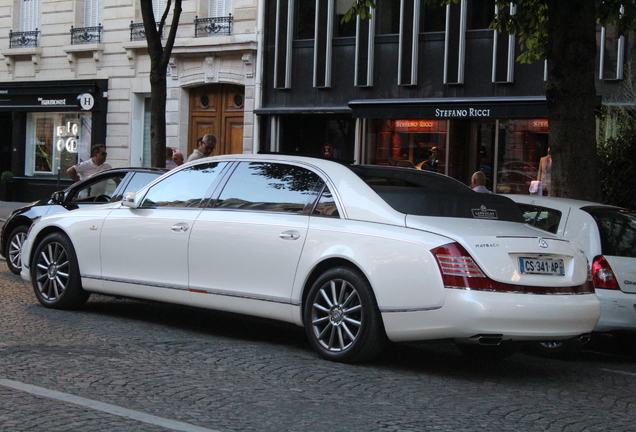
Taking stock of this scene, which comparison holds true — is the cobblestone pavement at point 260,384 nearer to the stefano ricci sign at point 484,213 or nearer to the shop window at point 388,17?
the stefano ricci sign at point 484,213

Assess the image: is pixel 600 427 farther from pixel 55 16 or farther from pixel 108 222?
pixel 55 16

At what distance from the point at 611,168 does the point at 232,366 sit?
29.3 ft

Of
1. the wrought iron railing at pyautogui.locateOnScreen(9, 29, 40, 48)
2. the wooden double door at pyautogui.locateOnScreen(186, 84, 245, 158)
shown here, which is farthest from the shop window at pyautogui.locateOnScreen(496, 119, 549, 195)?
the wrought iron railing at pyautogui.locateOnScreen(9, 29, 40, 48)

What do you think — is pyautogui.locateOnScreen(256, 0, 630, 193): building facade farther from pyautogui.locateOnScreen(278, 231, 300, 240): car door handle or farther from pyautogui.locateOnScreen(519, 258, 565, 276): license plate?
pyautogui.locateOnScreen(519, 258, 565, 276): license plate

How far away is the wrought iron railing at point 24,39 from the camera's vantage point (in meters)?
29.5

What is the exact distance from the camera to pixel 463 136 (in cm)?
2172

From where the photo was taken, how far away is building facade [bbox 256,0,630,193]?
67.5 feet

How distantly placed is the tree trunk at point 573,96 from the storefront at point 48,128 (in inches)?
740

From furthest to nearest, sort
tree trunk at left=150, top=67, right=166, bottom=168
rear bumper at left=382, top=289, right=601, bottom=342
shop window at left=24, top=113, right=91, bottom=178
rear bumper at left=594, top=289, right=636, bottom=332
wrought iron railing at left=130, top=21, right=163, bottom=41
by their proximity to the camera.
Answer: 1. shop window at left=24, top=113, right=91, bottom=178
2. wrought iron railing at left=130, top=21, right=163, bottom=41
3. tree trunk at left=150, top=67, right=166, bottom=168
4. rear bumper at left=594, top=289, right=636, bottom=332
5. rear bumper at left=382, top=289, right=601, bottom=342

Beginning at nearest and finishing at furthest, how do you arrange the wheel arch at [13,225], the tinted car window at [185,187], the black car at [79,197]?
the tinted car window at [185,187] < the black car at [79,197] < the wheel arch at [13,225]

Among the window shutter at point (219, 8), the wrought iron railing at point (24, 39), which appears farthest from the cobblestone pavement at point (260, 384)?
the wrought iron railing at point (24, 39)

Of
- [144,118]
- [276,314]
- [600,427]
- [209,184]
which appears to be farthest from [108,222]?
[144,118]

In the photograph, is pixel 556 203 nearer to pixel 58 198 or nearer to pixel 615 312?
pixel 615 312

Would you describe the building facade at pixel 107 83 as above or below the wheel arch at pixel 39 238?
above
